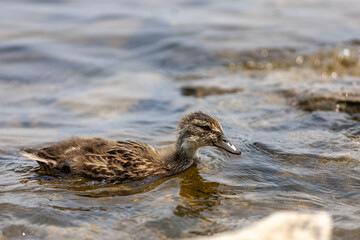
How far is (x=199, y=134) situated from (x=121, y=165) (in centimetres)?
135

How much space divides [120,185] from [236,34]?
9928 millimetres

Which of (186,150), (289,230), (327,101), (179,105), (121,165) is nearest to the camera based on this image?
(289,230)

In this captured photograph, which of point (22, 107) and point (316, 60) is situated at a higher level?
point (316, 60)

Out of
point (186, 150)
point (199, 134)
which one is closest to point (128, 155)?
point (186, 150)

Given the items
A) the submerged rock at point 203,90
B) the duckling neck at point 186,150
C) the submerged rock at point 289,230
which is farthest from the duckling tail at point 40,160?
the submerged rock at point 203,90

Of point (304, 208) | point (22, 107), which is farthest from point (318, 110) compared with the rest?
point (22, 107)

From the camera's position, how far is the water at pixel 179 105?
20.5 ft

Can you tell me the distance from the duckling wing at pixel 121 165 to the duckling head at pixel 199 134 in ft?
2.14

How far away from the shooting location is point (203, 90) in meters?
11.7

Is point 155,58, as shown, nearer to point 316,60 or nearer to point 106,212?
point 316,60

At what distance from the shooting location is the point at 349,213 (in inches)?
239

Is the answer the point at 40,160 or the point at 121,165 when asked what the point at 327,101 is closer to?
the point at 121,165

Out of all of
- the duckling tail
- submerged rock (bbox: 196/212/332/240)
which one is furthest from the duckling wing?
submerged rock (bbox: 196/212/332/240)

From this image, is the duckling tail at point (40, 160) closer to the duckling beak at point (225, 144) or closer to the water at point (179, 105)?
the water at point (179, 105)
